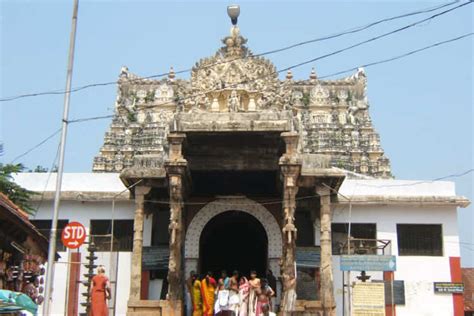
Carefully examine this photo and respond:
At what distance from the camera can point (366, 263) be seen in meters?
17.1

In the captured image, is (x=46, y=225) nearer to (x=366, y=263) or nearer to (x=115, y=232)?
(x=115, y=232)

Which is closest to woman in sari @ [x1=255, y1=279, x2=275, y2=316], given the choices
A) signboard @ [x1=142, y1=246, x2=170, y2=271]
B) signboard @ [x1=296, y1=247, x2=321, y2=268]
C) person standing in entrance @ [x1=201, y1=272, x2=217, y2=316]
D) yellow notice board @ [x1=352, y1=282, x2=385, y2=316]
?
person standing in entrance @ [x1=201, y1=272, x2=217, y2=316]

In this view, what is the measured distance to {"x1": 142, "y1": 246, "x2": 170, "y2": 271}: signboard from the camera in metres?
20.8

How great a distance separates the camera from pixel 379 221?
21484mm

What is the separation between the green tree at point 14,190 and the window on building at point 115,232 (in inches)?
85.7

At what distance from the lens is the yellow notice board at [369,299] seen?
16.3 metres

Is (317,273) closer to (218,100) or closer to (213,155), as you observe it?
(213,155)

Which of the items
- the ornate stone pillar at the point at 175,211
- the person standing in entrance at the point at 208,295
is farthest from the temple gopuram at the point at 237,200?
the person standing in entrance at the point at 208,295

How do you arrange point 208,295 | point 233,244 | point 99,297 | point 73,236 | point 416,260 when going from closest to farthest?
point 73,236 → point 99,297 → point 208,295 → point 416,260 → point 233,244

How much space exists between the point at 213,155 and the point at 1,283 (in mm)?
7075

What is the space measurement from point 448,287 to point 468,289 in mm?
12895

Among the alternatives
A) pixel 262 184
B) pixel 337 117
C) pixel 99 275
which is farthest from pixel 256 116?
pixel 337 117

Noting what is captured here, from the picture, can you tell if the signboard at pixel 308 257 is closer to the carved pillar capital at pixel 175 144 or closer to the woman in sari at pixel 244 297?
the woman in sari at pixel 244 297

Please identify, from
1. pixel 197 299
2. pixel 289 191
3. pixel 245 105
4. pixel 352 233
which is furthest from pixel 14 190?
pixel 245 105
